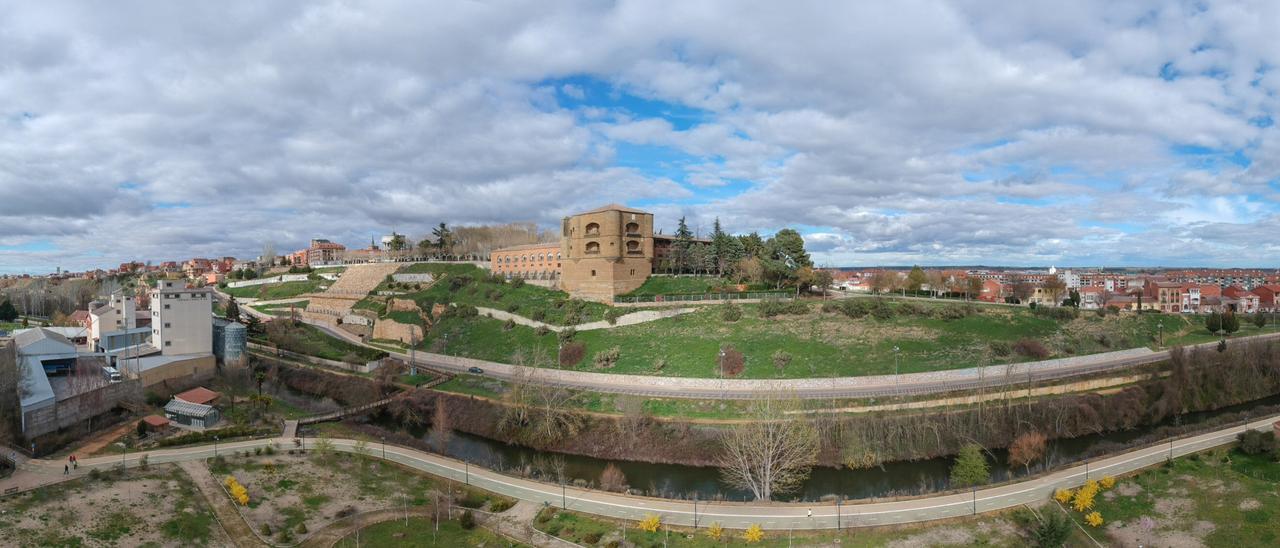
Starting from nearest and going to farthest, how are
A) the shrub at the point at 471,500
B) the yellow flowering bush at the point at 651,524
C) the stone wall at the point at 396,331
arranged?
the yellow flowering bush at the point at 651,524 → the shrub at the point at 471,500 → the stone wall at the point at 396,331

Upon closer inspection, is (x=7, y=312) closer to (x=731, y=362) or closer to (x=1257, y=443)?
(x=731, y=362)

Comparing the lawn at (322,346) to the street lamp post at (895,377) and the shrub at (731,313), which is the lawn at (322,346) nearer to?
the shrub at (731,313)

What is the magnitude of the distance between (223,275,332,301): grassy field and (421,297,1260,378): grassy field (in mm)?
53173

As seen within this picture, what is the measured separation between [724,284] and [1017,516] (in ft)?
130

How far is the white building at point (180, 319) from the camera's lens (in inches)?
2045

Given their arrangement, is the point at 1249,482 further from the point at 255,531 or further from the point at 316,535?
the point at 255,531

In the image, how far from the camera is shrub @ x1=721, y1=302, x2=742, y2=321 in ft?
165

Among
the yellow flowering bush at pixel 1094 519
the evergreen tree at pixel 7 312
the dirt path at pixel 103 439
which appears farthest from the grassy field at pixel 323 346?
the yellow flowering bush at pixel 1094 519

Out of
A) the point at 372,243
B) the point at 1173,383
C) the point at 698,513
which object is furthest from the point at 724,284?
the point at 372,243

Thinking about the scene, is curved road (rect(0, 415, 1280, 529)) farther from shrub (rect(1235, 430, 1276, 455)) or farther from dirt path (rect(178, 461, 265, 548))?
dirt path (rect(178, 461, 265, 548))

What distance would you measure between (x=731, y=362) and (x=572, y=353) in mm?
13405

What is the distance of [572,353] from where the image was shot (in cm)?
4928

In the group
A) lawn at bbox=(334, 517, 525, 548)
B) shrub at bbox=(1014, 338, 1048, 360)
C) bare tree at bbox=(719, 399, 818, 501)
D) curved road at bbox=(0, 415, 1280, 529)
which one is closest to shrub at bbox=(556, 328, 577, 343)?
curved road at bbox=(0, 415, 1280, 529)

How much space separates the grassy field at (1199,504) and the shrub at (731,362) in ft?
71.1
